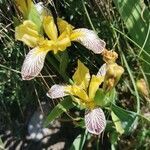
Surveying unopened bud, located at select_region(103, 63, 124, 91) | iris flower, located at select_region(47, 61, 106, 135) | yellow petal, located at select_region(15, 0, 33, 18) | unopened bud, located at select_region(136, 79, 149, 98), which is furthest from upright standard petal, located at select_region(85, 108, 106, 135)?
yellow petal, located at select_region(15, 0, 33, 18)

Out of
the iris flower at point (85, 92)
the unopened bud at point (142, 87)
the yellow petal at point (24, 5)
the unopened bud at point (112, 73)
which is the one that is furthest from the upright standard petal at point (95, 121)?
the yellow petal at point (24, 5)

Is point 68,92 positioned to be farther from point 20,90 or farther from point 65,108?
point 20,90

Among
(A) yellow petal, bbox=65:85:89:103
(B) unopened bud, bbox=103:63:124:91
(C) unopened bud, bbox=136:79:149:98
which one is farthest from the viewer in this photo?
(C) unopened bud, bbox=136:79:149:98

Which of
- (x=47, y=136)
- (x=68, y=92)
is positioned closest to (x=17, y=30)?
(x=68, y=92)

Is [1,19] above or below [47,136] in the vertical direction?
above

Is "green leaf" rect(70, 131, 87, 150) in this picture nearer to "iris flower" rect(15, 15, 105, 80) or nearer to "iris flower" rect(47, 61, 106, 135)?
"iris flower" rect(47, 61, 106, 135)

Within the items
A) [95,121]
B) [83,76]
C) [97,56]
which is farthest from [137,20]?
[95,121]
